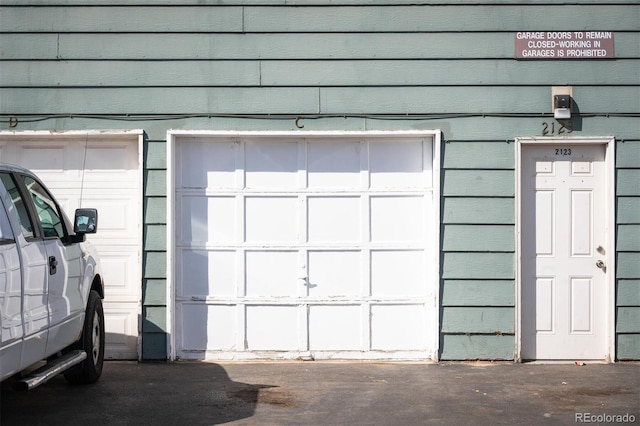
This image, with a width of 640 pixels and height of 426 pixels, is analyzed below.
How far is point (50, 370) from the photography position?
6.66 meters

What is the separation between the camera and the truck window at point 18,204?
21.5 ft

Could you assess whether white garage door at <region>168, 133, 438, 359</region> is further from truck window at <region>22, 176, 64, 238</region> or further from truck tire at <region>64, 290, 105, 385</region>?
truck window at <region>22, 176, 64, 238</region>

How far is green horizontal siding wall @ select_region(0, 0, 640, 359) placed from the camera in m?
9.34

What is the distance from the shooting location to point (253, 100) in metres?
9.34

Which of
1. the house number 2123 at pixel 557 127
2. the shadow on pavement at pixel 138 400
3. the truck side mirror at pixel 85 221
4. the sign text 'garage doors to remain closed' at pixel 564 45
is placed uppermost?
the sign text 'garage doors to remain closed' at pixel 564 45

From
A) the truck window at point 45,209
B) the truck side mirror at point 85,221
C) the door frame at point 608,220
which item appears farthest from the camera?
the door frame at point 608,220

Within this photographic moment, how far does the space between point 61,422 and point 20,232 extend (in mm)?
1396

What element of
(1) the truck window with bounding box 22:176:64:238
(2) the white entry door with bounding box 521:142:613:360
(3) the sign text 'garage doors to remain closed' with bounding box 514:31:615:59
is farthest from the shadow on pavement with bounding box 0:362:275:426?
(3) the sign text 'garage doors to remain closed' with bounding box 514:31:615:59

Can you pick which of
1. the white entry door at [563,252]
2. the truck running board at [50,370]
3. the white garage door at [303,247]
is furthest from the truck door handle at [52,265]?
the white entry door at [563,252]

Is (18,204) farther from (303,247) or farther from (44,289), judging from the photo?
(303,247)

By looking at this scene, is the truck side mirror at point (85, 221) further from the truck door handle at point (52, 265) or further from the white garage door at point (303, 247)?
the white garage door at point (303, 247)

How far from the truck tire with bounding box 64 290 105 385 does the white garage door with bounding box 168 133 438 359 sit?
4.34ft

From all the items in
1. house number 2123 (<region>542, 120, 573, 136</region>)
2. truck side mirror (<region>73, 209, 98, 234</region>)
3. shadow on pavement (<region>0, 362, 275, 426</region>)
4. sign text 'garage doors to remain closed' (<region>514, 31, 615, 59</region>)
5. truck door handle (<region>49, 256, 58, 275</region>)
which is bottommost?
shadow on pavement (<region>0, 362, 275, 426</region>)

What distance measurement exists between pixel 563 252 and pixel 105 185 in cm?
473
